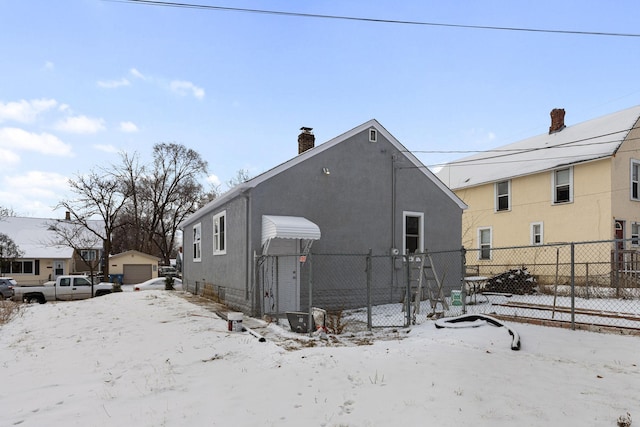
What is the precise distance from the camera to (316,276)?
1268 centimetres

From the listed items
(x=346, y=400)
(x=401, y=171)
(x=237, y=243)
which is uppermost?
(x=401, y=171)

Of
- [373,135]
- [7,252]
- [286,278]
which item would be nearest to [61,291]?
[286,278]

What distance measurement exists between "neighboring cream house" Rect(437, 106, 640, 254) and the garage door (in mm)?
29762

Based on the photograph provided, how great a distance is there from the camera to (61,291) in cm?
2189

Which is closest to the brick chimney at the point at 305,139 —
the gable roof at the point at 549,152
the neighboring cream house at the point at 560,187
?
the neighboring cream house at the point at 560,187

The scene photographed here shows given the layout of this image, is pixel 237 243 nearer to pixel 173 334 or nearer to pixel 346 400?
pixel 173 334

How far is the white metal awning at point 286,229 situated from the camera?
36.3 ft

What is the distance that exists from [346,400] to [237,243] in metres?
8.60

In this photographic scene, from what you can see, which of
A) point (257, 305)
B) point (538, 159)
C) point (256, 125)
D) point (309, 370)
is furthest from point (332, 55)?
point (538, 159)

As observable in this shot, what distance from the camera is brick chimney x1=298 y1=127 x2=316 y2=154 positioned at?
15.4m

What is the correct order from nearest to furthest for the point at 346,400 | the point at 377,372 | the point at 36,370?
the point at 346,400 < the point at 377,372 < the point at 36,370

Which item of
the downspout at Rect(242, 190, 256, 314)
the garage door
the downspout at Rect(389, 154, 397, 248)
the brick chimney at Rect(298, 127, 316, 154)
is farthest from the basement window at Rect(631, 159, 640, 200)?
the garage door

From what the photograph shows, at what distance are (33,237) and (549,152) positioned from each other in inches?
1740

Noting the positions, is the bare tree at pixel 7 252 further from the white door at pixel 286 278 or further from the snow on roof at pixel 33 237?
the white door at pixel 286 278
